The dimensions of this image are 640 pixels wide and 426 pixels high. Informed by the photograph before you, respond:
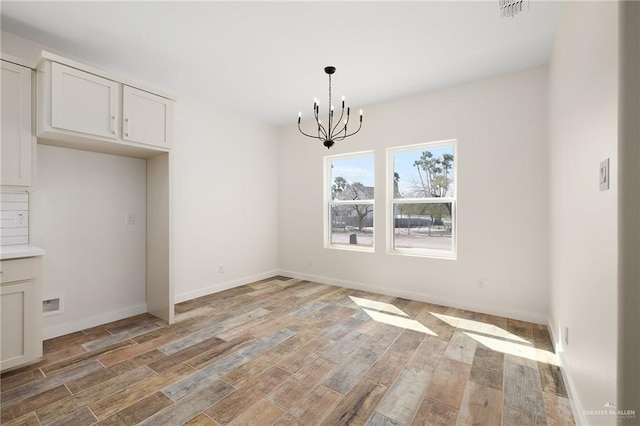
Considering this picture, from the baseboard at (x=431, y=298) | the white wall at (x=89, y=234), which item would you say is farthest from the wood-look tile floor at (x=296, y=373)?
the white wall at (x=89, y=234)

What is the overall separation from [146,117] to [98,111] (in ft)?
1.35

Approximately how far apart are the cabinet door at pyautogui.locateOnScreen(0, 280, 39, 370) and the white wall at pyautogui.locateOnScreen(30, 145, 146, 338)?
28.6 inches

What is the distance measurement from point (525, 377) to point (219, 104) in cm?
467

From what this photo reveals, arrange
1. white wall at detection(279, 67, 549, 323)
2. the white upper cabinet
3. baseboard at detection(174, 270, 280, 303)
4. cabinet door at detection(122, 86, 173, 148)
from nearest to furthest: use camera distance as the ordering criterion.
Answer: the white upper cabinet
cabinet door at detection(122, 86, 173, 148)
white wall at detection(279, 67, 549, 323)
baseboard at detection(174, 270, 280, 303)

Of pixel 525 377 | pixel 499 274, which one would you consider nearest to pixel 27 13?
pixel 525 377

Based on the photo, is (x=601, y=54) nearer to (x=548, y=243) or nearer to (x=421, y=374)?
(x=421, y=374)

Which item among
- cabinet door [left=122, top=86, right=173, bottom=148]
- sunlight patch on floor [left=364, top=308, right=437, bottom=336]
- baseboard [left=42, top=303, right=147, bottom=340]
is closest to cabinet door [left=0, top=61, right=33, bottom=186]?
cabinet door [left=122, top=86, right=173, bottom=148]

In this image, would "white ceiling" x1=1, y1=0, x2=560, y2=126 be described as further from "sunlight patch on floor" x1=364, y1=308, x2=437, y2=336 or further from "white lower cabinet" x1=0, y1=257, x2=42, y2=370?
"sunlight patch on floor" x1=364, y1=308, x2=437, y2=336

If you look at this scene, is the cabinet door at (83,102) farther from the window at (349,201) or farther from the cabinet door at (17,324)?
the window at (349,201)

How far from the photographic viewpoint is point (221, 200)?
448 cm

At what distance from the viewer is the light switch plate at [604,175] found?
1.20 meters

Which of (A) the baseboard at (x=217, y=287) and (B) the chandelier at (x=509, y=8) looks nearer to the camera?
(B) the chandelier at (x=509, y=8)

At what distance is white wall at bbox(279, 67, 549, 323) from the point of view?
3.19 meters

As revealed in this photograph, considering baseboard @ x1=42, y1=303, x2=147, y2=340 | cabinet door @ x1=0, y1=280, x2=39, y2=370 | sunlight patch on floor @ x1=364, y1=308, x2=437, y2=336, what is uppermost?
cabinet door @ x1=0, y1=280, x2=39, y2=370
